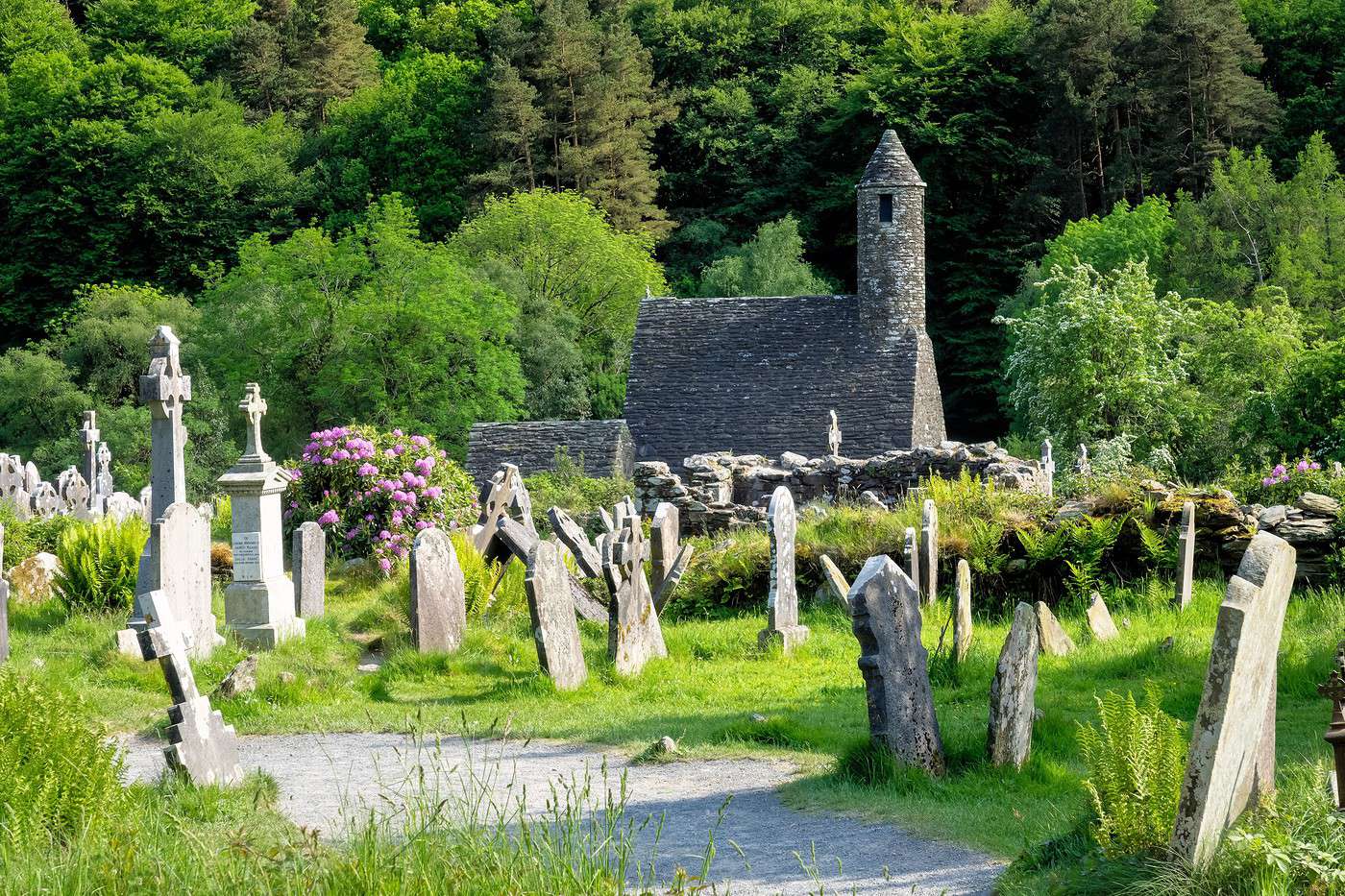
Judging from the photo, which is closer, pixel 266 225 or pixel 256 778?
pixel 256 778

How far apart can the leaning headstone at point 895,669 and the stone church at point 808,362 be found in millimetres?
26909

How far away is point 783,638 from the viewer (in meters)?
12.5

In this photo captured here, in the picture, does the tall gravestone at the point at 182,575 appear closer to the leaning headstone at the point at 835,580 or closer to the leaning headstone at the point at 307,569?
the leaning headstone at the point at 307,569

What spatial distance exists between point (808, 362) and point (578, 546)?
23072 mm

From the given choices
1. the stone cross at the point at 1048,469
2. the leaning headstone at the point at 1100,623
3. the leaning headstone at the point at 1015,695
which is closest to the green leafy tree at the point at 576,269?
the stone cross at the point at 1048,469

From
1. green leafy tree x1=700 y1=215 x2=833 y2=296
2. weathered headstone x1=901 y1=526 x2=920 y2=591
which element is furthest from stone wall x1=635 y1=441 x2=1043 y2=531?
green leafy tree x1=700 y1=215 x2=833 y2=296

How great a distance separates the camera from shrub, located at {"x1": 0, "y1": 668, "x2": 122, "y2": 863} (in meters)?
6.22

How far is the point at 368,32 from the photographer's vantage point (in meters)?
72.7

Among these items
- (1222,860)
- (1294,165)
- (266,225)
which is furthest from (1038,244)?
(1222,860)

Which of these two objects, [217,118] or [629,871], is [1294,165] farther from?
[629,871]

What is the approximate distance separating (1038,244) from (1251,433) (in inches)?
1160

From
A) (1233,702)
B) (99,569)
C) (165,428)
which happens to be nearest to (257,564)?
(99,569)

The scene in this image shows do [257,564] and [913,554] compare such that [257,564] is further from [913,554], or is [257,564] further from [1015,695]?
[1015,695]

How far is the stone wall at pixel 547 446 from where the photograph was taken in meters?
31.6
